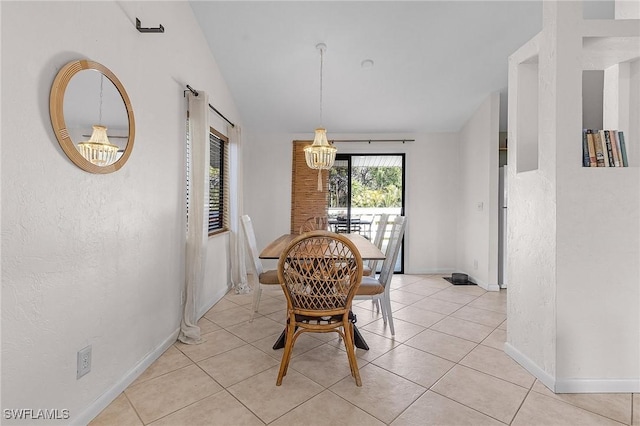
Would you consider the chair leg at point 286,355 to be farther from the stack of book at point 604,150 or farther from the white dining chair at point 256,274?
the stack of book at point 604,150

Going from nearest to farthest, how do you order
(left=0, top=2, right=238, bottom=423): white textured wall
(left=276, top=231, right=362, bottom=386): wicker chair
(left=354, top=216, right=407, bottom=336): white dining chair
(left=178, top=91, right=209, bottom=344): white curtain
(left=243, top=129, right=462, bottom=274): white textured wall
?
(left=0, top=2, right=238, bottom=423): white textured wall → (left=276, top=231, right=362, bottom=386): wicker chair → (left=354, top=216, right=407, bottom=336): white dining chair → (left=178, top=91, right=209, bottom=344): white curtain → (left=243, top=129, right=462, bottom=274): white textured wall

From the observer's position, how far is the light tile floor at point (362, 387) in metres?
1.54

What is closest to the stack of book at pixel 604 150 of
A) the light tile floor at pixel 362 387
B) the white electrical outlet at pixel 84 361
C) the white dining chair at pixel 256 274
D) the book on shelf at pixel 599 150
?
the book on shelf at pixel 599 150

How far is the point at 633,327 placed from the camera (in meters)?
Result: 1.76

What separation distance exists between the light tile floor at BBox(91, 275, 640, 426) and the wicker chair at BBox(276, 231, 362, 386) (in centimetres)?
18

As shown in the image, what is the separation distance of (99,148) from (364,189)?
12.7 feet

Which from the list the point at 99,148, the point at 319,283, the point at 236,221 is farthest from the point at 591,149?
the point at 236,221

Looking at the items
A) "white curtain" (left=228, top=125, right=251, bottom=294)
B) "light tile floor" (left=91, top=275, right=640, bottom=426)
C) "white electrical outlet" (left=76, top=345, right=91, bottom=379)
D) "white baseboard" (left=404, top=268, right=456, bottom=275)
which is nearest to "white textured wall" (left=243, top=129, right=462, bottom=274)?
"white baseboard" (left=404, top=268, right=456, bottom=275)

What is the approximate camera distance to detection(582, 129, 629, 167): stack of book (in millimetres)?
1807

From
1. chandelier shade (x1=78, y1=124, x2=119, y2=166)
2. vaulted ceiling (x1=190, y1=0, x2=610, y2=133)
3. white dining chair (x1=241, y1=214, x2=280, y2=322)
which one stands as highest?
vaulted ceiling (x1=190, y1=0, x2=610, y2=133)

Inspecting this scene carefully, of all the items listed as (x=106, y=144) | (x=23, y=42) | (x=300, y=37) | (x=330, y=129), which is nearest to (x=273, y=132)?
(x=330, y=129)

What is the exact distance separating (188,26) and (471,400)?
12.0 feet

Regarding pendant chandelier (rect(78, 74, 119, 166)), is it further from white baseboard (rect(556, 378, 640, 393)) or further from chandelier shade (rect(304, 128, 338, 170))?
white baseboard (rect(556, 378, 640, 393))

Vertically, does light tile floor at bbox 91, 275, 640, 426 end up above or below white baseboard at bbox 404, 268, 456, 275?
below
